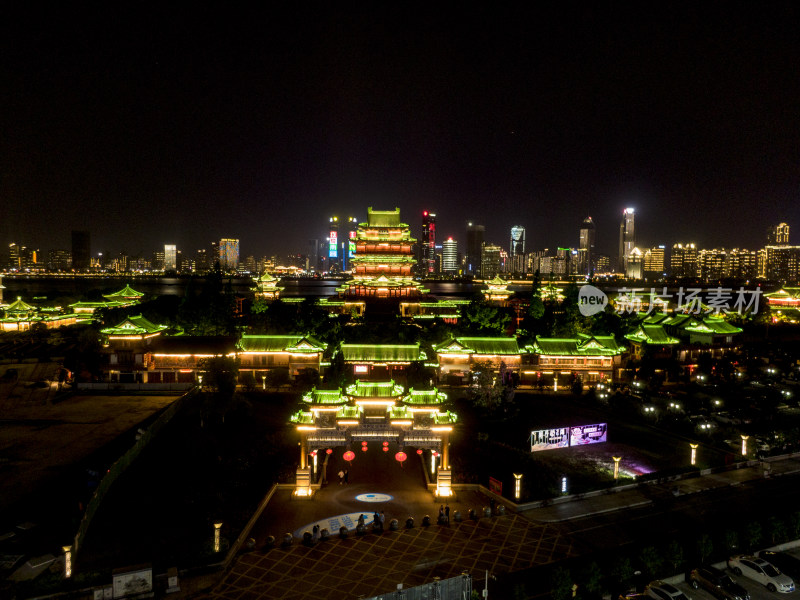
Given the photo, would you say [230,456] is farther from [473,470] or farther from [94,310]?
[94,310]

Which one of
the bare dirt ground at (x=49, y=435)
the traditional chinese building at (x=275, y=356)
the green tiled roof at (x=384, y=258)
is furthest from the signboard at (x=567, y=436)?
the green tiled roof at (x=384, y=258)

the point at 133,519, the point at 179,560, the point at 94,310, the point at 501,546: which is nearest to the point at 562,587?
the point at 501,546

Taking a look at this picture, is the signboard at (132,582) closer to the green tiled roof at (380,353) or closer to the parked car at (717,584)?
the parked car at (717,584)

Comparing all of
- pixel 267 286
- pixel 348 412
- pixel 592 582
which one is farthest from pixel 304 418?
pixel 267 286

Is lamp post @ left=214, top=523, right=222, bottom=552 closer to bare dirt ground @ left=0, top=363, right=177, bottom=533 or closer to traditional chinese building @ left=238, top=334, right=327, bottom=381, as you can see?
bare dirt ground @ left=0, top=363, right=177, bottom=533

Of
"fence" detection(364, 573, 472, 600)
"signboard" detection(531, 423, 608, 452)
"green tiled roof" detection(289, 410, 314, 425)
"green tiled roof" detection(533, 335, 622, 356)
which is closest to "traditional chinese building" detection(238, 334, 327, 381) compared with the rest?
"green tiled roof" detection(289, 410, 314, 425)
